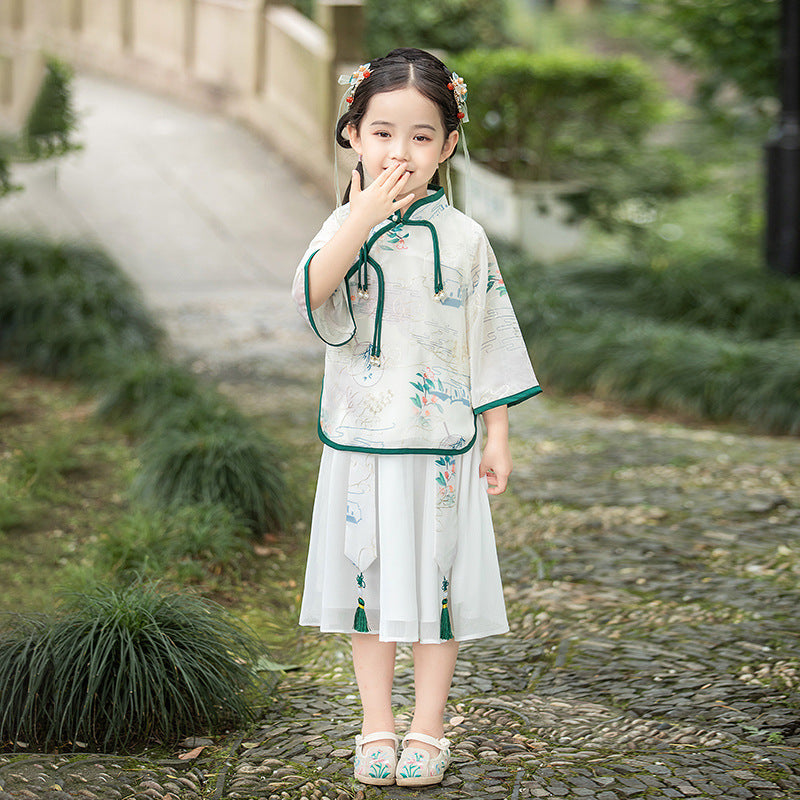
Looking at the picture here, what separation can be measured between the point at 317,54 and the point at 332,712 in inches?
338

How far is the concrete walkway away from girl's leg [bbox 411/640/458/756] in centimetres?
465

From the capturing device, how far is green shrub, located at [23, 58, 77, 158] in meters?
6.66

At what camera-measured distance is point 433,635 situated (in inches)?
103

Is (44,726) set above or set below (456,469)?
below

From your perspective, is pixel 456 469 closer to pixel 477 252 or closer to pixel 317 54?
pixel 477 252

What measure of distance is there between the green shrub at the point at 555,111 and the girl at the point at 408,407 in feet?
22.4

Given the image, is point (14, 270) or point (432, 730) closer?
point (432, 730)

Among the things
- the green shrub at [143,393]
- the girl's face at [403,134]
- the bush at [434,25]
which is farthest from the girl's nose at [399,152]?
the bush at [434,25]

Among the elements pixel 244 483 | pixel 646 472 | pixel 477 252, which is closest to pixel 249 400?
pixel 244 483

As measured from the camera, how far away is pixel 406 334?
2592mm

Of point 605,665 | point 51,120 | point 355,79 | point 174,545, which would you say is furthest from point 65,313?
Result: point 355,79

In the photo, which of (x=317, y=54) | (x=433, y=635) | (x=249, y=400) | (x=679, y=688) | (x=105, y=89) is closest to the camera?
(x=433, y=635)

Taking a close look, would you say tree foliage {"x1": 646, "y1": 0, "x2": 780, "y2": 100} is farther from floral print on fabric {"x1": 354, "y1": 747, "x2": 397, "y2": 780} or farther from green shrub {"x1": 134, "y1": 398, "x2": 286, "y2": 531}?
floral print on fabric {"x1": 354, "y1": 747, "x2": 397, "y2": 780}

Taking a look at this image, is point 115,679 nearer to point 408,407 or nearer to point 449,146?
point 408,407
